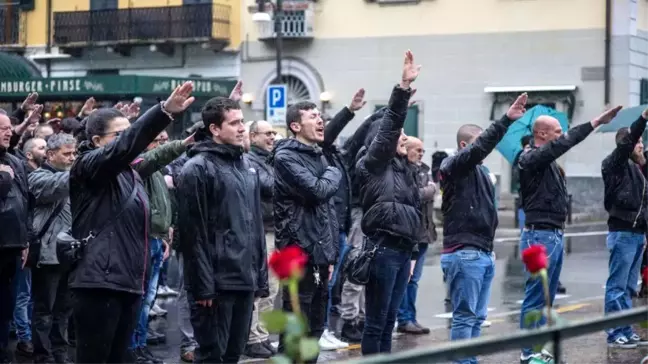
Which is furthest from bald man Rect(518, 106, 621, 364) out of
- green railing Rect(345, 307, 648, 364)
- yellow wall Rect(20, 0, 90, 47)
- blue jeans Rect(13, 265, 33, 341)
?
yellow wall Rect(20, 0, 90, 47)

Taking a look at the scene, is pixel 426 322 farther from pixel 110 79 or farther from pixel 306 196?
pixel 110 79

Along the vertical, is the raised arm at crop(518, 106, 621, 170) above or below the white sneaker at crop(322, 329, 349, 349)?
above

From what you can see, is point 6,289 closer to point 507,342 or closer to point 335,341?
point 335,341

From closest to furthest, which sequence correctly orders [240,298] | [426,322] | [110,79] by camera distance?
[240,298] → [426,322] → [110,79]

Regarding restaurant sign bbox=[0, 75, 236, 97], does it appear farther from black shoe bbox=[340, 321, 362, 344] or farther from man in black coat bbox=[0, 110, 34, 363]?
man in black coat bbox=[0, 110, 34, 363]

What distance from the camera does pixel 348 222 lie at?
1163cm

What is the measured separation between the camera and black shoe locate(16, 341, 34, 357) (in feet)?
35.1

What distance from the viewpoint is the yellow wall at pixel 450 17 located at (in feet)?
105

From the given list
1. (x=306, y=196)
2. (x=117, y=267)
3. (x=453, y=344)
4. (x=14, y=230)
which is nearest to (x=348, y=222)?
(x=306, y=196)

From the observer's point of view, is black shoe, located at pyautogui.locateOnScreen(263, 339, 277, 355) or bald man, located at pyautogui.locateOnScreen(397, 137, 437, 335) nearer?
black shoe, located at pyautogui.locateOnScreen(263, 339, 277, 355)

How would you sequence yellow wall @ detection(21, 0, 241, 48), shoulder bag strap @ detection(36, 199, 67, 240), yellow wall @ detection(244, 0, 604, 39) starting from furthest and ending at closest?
yellow wall @ detection(21, 0, 241, 48)
yellow wall @ detection(244, 0, 604, 39)
shoulder bag strap @ detection(36, 199, 67, 240)

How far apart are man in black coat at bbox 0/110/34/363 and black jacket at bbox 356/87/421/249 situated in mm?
2355

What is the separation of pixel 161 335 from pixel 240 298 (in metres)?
4.25

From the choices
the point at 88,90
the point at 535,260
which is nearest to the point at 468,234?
the point at 535,260
